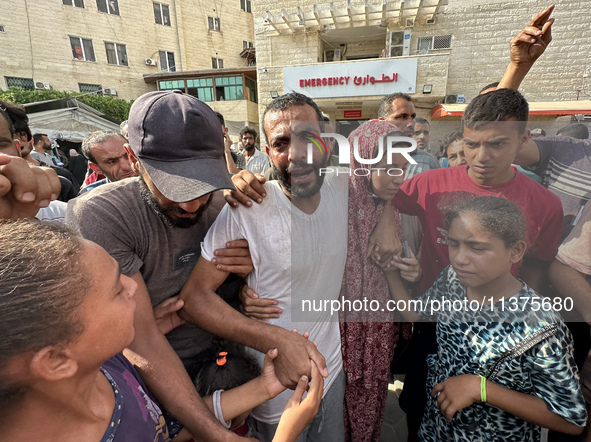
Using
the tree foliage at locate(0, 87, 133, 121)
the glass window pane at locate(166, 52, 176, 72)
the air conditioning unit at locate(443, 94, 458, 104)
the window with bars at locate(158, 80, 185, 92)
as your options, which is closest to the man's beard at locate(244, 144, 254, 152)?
the air conditioning unit at locate(443, 94, 458, 104)

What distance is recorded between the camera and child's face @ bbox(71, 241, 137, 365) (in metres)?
0.71

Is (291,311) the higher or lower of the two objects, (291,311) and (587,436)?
the higher

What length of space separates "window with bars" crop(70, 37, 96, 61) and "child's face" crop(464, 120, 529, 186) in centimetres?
2578

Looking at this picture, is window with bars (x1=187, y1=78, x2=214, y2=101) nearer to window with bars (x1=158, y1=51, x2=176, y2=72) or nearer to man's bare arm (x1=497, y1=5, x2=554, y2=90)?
window with bars (x1=158, y1=51, x2=176, y2=72)

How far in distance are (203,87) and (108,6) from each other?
8.74 meters

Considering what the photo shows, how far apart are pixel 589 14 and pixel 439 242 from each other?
14.5 m

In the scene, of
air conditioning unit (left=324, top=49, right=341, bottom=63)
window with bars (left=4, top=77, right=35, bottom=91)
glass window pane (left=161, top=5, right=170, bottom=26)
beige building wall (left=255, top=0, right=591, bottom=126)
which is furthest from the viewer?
glass window pane (left=161, top=5, right=170, bottom=26)

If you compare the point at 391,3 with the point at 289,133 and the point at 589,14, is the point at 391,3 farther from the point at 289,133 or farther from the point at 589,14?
the point at 289,133

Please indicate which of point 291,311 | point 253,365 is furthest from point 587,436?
point 253,365

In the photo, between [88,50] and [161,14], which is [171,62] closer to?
[161,14]

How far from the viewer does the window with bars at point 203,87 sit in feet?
62.3

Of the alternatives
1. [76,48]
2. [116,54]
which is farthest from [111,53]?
[76,48]

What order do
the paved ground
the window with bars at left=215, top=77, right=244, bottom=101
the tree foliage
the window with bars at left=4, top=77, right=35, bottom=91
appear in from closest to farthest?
1. the paved ground
2. the tree foliage
3. the window with bars at left=4, top=77, right=35, bottom=91
4. the window with bars at left=215, top=77, right=244, bottom=101

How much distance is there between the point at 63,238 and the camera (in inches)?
28.1
